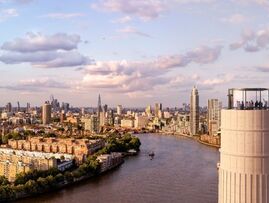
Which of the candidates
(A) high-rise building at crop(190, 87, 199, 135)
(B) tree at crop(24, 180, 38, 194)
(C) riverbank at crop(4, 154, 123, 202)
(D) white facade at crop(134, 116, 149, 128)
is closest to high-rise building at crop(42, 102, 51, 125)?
(D) white facade at crop(134, 116, 149, 128)

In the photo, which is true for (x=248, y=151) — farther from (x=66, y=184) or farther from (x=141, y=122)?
(x=141, y=122)

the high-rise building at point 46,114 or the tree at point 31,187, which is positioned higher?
the high-rise building at point 46,114

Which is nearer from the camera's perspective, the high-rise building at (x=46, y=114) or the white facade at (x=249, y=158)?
the white facade at (x=249, y=158)

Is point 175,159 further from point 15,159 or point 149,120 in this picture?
point 149,120

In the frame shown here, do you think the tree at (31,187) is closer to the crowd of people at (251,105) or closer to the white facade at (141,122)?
the crowd of people at (251,105)

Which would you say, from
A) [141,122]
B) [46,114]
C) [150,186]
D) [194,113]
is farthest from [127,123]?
[150,186]

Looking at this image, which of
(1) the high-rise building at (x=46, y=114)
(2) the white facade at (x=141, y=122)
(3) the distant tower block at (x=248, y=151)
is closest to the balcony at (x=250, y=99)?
(3) the distant tower block at (x=248, y=151)

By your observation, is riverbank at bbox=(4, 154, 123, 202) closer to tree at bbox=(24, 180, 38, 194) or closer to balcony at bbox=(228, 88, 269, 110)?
tree at bbox=(24, 180, 38, 194)

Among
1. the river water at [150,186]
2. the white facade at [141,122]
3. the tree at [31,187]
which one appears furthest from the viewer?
the white facade at [141,122]
